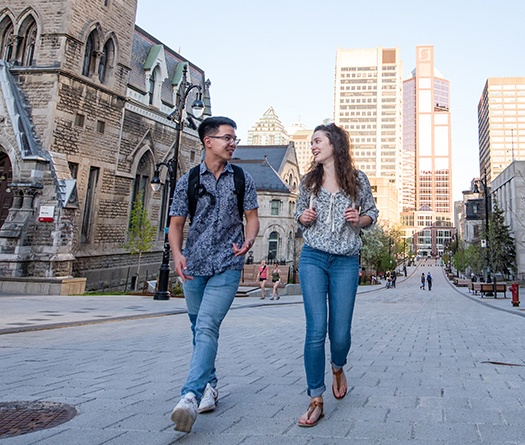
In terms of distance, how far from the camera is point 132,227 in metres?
23.6

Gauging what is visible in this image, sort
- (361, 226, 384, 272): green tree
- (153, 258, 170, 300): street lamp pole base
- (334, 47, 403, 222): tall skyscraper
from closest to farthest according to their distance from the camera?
(153, 258, 170, 300): street lamp pole base
(361, 226, 384, 272): green tree
(334, 47, 403, 222): tall skyscraper

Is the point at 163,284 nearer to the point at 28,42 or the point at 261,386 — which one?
the point at 261,386

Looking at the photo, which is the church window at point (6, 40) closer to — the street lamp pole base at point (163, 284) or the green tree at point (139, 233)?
the green tree at point (139, 233)

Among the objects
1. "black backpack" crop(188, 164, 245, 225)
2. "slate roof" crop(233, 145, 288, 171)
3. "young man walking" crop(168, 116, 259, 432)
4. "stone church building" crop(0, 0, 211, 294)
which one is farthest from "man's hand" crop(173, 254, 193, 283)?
"slate roof" crop(233, 145, 288, 171)

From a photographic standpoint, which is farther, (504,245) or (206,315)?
(504,245)

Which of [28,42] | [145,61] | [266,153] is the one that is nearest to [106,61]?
[28,42]

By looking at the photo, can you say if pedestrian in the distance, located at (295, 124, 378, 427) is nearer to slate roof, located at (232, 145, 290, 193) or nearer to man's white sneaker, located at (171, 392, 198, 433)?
man's white sneaker, located at (171, 392, 198, 433)

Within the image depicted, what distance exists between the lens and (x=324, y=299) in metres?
3.33

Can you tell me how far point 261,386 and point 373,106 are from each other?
180m

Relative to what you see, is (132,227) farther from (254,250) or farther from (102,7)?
(254,250)

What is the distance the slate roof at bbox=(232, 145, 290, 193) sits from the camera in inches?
1972

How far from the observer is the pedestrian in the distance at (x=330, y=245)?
3.29 meters

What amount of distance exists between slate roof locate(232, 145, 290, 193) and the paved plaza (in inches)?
1618

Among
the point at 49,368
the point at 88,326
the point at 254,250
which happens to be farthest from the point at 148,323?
the point at 254,250
